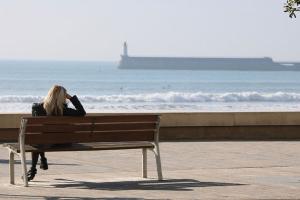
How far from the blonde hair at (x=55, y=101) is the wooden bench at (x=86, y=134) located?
8.6 inches

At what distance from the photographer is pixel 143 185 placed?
30.8 feet

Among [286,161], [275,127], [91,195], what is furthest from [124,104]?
[91,195]

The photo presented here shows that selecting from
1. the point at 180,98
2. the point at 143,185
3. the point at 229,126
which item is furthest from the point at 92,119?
the point at 180,98

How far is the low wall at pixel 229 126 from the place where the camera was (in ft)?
50.3

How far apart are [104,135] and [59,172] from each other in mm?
1241

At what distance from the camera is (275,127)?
15.9 m

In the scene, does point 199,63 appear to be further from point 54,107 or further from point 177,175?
point 54,107

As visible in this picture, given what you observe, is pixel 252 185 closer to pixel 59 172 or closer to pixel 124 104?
pixel 59 172

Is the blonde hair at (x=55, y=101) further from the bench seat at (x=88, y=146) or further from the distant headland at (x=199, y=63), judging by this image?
the distant headland at (x=199, y=63)

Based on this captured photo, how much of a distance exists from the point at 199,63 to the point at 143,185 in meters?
175

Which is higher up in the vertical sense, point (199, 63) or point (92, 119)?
point (199, 63)

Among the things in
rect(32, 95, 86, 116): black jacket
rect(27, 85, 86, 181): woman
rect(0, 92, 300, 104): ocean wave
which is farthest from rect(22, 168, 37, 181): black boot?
rect(0, 92, 300, 104): ocean wave

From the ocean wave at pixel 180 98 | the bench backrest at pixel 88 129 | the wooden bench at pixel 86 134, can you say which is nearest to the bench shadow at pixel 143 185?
the wooden bench at pixel 86 134

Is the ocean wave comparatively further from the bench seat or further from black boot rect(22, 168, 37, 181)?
black boot rect(22, 168, 37, 181)
